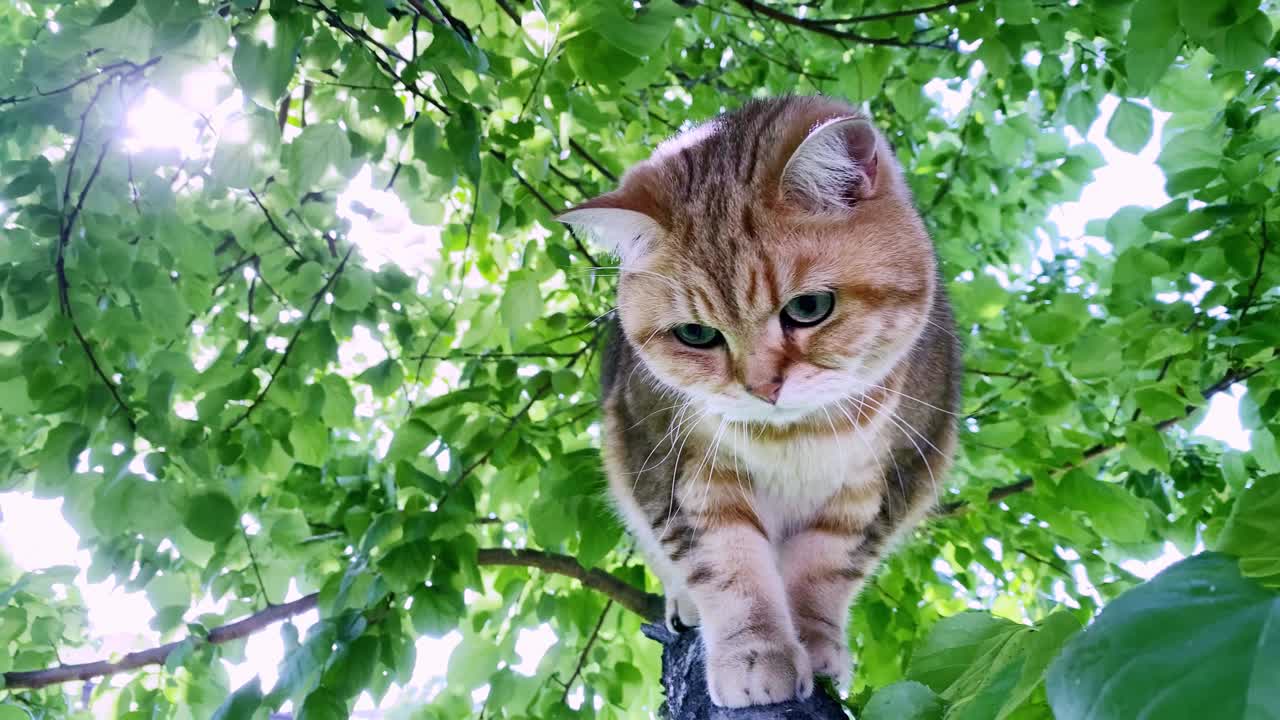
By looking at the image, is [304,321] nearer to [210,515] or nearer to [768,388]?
[210,515]

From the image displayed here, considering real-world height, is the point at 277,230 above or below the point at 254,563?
above

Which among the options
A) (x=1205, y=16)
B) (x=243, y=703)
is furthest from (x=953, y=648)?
(x=243, y=703)

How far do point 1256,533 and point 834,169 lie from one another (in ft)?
3.70

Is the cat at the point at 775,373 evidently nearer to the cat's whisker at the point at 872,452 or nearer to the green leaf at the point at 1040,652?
the cat's whisker at the point at 872,452

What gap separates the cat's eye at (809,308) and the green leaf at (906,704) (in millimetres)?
979

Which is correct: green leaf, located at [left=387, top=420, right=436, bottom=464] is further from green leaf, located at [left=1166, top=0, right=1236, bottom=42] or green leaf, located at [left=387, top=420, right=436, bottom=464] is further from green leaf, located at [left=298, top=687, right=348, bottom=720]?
green leaf, located at [left=1166, top=0, right=1236, bottom=42]

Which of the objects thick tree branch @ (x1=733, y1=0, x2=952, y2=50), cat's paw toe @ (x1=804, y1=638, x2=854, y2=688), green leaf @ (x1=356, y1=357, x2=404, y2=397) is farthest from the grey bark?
thick tree branch @ (x1=733, y1=0, x2=952, y2=50)

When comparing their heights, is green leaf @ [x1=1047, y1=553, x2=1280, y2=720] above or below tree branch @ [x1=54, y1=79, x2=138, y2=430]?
below

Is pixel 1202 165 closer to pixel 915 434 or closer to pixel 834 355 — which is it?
pixel 915 434

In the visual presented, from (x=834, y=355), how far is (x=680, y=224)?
1.36ft

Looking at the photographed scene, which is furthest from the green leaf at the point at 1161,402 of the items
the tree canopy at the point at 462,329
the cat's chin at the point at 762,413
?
the cat's chin at the point at 762,413

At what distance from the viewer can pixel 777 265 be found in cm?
157

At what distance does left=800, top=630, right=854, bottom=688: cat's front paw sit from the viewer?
167 cm

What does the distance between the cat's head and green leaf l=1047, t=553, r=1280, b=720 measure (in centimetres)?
111
